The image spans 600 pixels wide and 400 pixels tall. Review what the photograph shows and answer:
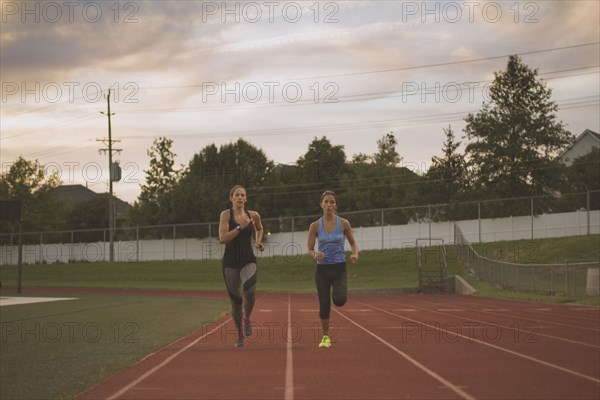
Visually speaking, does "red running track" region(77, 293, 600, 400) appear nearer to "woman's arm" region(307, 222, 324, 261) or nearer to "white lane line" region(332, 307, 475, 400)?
"white lane line" region(332, 307, 475, 400)

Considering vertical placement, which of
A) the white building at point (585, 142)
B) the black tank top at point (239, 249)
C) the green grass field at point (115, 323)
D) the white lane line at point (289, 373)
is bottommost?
the green grass field at point (115, 323)

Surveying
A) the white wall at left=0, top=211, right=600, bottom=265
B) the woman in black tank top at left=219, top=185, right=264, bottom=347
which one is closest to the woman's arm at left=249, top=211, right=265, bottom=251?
the woman in black tank top at left=219, top=185, right=264, bottom=347

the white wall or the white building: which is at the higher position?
the white building

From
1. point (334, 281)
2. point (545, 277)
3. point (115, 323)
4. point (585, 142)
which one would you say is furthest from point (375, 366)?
point (585, 142)

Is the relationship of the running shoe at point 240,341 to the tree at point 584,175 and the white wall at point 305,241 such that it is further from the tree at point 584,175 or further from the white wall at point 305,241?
the tree at point 584,175

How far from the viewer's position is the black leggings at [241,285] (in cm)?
1081

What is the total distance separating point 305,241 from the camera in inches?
2527

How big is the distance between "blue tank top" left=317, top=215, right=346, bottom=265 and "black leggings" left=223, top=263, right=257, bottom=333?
3.16 ft

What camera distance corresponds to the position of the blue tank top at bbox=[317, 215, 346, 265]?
10625 mm

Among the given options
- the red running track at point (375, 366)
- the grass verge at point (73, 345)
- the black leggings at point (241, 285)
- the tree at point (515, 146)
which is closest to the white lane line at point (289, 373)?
the red running track at point (375, 366)

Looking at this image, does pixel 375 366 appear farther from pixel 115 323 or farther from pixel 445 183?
pixel 445 183

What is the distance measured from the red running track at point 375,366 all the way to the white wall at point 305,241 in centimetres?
4104

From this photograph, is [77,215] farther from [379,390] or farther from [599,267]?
[379,390]

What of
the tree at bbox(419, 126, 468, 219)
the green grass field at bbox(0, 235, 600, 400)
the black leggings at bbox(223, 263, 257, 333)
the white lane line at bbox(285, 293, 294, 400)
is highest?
the tree at bbox(419, 126, 468, 219)
